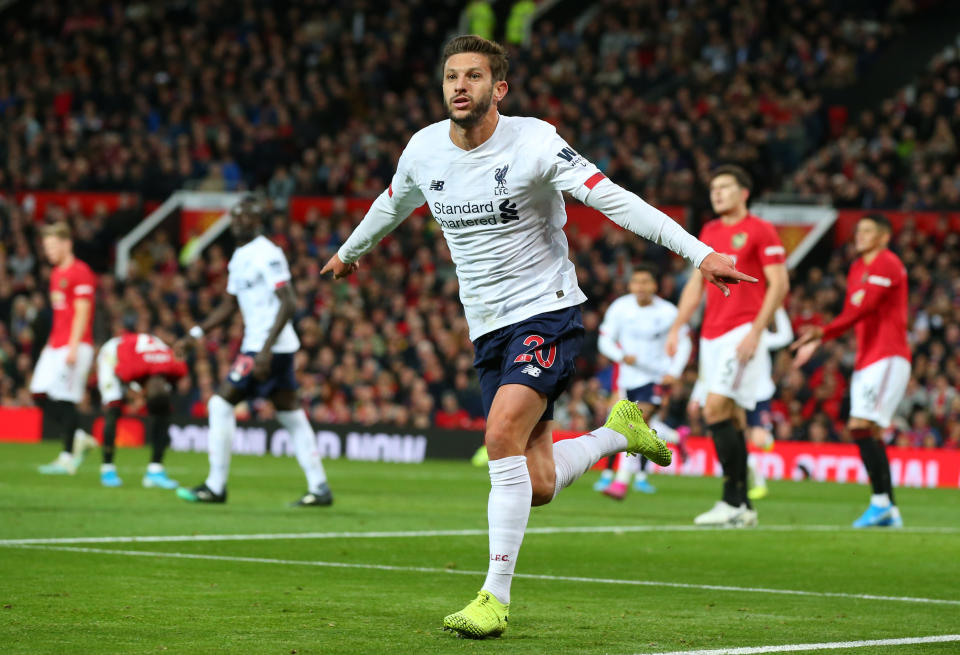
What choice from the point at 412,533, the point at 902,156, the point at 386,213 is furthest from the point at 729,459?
the point at 902,156

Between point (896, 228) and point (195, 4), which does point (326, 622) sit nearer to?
point (896, 228)

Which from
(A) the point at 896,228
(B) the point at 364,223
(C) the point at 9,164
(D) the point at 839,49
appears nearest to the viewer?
(B) the point at 364,223

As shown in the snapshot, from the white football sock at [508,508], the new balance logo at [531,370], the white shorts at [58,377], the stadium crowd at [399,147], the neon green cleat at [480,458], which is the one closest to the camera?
the white football sock at [508,508]

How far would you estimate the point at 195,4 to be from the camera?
36.2 meters

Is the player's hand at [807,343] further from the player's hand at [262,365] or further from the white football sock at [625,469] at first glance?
the player's hand at [262,365]

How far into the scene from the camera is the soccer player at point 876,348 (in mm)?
11789

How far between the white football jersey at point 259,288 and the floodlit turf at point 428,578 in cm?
Answer: 129

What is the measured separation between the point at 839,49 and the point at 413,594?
75.7 feet

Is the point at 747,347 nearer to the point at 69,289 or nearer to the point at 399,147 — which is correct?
the point at 69,289

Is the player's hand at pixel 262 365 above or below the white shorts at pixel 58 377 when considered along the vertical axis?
above

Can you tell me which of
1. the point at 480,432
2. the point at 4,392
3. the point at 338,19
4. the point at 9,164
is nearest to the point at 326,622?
the point at 480,432

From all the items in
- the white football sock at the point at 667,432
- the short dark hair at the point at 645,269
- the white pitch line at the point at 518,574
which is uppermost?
the short dark hair at the point at 645,269

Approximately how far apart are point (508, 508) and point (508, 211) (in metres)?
1.20

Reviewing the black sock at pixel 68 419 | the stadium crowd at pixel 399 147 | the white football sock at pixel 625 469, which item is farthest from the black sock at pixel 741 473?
the stadium crowd at pixel 399 147
